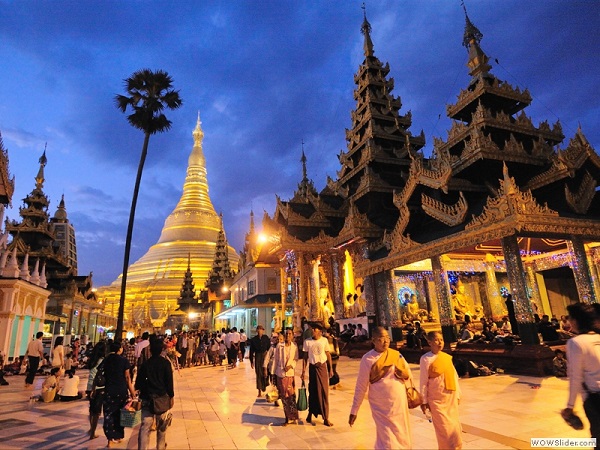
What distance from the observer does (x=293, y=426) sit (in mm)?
6375

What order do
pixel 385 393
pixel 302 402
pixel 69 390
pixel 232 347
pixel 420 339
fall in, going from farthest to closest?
1. pixel 232 347
2. pixel 420 339
3. pixel 69 390
4. pixel 302 402
5. pixel 385 393

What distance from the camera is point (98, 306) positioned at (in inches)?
1594

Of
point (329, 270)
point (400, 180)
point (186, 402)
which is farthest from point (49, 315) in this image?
point (400, 180)

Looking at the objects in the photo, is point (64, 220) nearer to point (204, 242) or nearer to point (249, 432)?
point (204, 242)

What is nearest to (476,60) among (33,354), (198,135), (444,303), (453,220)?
(453,220)

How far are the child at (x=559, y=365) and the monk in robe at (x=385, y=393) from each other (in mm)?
7694

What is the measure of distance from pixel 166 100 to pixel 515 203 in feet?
48.1

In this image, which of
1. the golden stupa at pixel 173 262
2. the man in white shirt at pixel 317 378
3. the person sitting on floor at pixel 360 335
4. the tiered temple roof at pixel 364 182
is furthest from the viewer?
the golden stupa at pixel 173 262

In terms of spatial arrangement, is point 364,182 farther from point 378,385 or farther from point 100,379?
point 378,385

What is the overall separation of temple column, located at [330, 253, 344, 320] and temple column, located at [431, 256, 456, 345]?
775 cm

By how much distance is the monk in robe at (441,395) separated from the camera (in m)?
3.98

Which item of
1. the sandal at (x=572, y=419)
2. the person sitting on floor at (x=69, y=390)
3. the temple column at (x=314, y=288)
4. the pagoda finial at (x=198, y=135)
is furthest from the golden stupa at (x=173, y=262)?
the sandal at (x=572, y=419)

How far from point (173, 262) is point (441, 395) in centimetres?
5924

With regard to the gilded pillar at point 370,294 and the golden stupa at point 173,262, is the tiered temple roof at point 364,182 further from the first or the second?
the golden stupa at point 173,262
